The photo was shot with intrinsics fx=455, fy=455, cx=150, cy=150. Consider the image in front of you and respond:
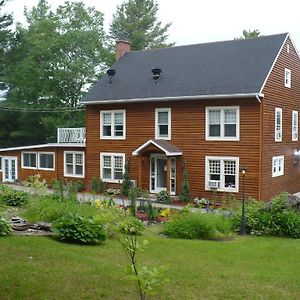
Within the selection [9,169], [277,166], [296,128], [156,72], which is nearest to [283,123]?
[296,128]

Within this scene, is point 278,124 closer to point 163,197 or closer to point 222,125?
point 222,125

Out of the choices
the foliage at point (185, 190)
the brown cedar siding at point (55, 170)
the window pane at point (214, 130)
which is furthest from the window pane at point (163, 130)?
the brown cedar siding at point (55, 170)

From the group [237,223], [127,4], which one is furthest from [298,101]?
[127,4]

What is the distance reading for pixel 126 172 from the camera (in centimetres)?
2569

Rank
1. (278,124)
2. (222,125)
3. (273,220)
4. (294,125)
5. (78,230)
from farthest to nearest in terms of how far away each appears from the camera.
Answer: (294,125)
(278,124)
(222,125)
(273,220)
(78,230)

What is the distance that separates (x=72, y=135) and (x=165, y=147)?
363 inches

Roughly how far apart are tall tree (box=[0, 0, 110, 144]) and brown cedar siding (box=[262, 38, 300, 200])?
782 inches

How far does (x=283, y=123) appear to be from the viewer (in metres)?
25.0

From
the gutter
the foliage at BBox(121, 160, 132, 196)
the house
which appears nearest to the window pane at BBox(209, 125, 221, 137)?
the house

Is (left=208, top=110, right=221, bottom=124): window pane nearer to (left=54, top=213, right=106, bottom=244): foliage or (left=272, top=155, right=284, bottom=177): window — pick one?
(left=272, top=155, right=284, bottom=177): window

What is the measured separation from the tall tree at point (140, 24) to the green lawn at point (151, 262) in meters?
45.5

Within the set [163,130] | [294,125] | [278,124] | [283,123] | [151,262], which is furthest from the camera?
[294,125]

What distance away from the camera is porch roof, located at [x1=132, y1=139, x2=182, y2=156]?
23.8 meters

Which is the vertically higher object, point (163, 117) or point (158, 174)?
point (163, 117)
